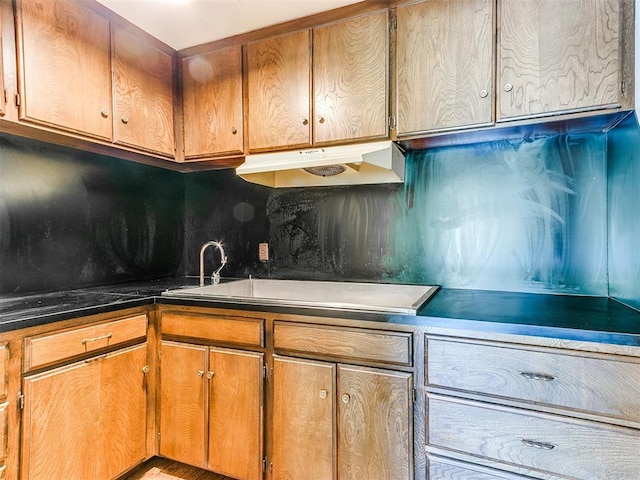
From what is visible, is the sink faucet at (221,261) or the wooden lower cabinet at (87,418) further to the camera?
the sink faucet at (221,261)

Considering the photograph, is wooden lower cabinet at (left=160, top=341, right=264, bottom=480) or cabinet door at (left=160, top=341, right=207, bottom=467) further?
cabinet door at (left=160, top=341, right=207, bottom=467)

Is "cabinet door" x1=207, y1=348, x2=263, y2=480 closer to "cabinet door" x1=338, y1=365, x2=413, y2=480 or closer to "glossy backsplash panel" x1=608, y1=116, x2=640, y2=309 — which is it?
"cabinet door" x1=338, y1=365, x2=413, y2=480

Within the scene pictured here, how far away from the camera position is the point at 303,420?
1.47m

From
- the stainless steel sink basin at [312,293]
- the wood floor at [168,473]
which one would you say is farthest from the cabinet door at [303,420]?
the wood floor at [168,473]

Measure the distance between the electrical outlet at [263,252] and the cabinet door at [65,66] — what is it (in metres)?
1.05

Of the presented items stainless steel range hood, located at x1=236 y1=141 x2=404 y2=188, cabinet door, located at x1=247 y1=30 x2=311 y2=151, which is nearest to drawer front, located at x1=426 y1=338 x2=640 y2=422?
stainless steel range hood, located at x1=236 y1=141 x2=404 y2=188

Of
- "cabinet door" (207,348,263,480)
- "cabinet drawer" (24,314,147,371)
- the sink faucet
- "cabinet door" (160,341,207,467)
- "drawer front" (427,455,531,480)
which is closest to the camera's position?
"drawer front" (427,455,531,480)

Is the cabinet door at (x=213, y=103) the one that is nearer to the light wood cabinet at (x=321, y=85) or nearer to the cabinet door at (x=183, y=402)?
the light wood cabinet at (x=321, y=85)

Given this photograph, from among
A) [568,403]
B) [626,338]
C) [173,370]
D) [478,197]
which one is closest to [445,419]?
[568,403]

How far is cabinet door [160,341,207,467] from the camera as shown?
167cm

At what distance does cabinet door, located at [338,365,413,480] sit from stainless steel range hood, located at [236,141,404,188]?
935mm

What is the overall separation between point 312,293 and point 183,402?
0.88 meters

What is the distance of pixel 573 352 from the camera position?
109 centimetres

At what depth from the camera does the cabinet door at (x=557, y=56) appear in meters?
1.32
